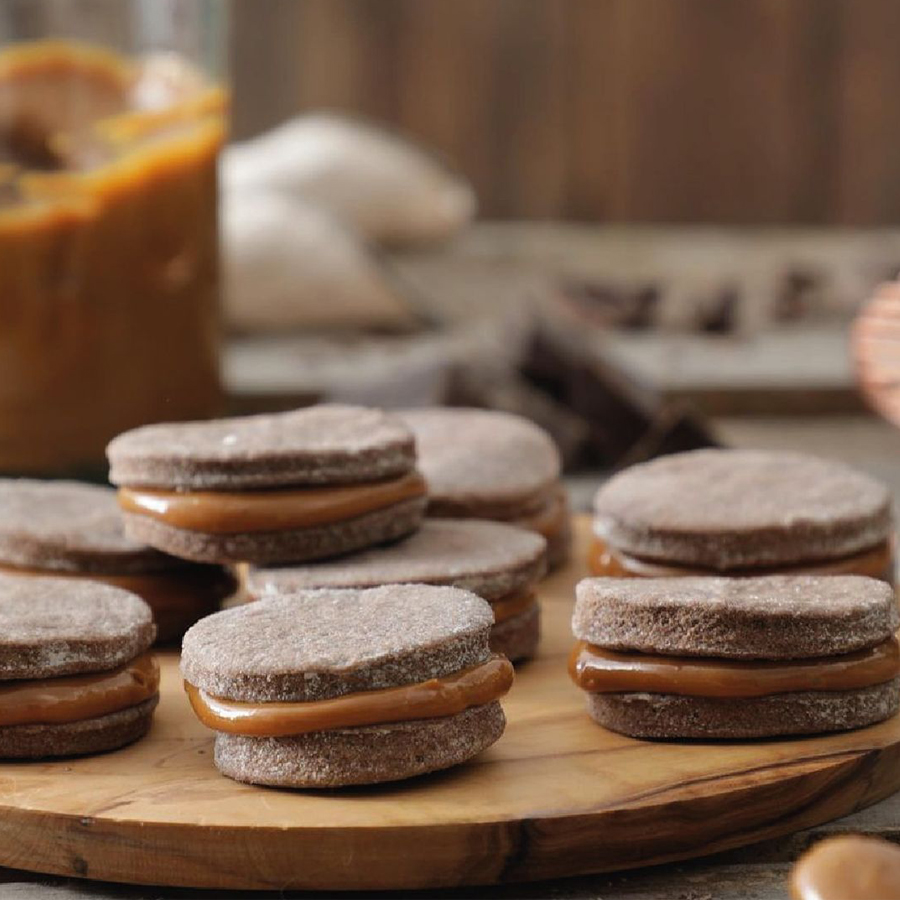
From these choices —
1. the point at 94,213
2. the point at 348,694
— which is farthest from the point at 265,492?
the point at 94,213

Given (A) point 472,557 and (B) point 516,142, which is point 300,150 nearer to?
(B) point 516,142

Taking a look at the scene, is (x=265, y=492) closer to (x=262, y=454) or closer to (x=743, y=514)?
(x=262, y=454)

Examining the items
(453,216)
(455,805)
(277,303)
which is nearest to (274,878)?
(455,805)

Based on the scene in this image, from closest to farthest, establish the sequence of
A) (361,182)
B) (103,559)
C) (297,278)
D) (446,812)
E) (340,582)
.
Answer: (446,812) < (340,582) < (103,559) < (297,278) < (361,182)

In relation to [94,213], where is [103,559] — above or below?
below

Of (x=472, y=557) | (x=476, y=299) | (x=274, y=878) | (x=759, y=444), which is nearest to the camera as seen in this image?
(x=274, y=878)

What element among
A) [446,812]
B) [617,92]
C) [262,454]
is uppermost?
[617,92]

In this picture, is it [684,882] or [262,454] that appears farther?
[262,454]
